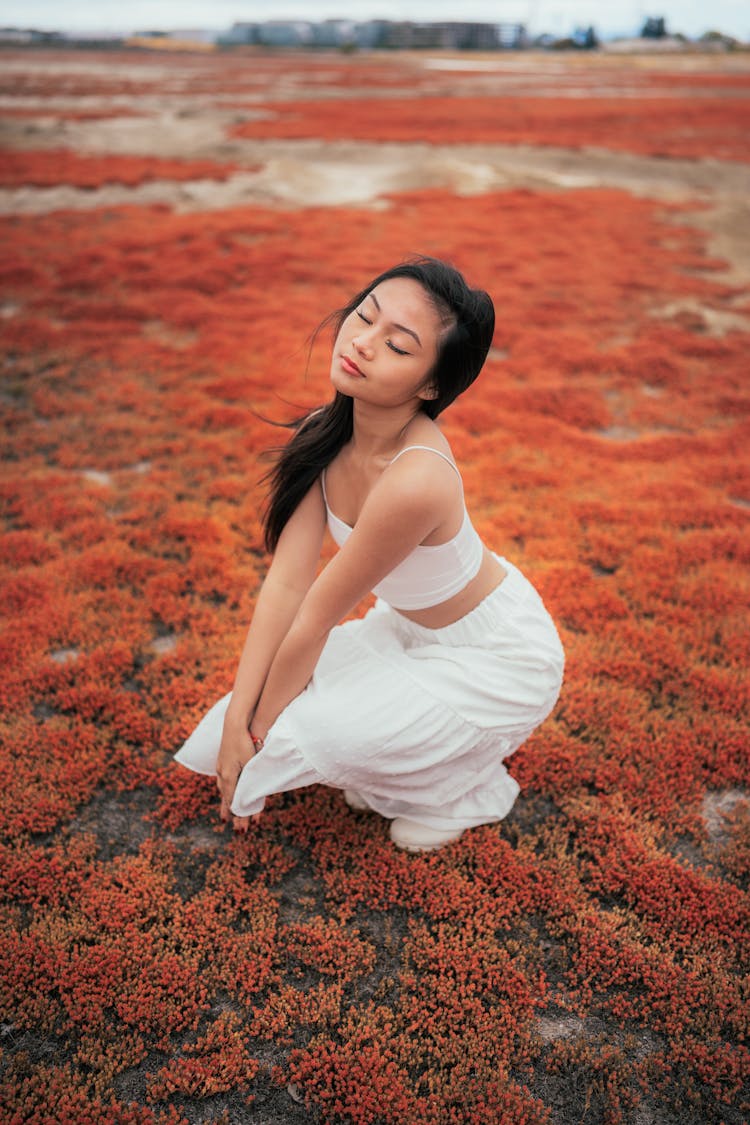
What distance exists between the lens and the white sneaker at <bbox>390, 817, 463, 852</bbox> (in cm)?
304

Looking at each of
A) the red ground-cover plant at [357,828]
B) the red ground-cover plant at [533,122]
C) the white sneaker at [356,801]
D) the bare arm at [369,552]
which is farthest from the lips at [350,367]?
the red ground-cover plant at [533,122]

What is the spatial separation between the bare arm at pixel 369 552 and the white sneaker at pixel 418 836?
89 centimetres

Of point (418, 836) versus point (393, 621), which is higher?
point (393, 621)

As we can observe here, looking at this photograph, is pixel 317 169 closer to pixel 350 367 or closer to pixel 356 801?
pixel 350 367

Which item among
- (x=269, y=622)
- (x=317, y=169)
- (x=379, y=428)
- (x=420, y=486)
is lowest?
(x=269, y=622)

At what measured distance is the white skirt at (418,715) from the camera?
2.68 metres

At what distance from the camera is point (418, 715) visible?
106 inches

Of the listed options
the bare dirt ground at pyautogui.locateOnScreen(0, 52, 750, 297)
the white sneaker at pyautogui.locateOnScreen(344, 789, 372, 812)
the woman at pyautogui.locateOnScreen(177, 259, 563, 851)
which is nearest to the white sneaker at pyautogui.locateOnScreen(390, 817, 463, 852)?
the woman at pyautogui.locateOnScreen(177, 259, 563, 851)

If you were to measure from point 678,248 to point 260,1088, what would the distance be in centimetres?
1431

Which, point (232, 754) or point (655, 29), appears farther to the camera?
point (655, 29)

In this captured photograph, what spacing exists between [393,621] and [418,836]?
3.03 ft

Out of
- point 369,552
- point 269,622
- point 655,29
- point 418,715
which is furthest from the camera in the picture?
point 655,29

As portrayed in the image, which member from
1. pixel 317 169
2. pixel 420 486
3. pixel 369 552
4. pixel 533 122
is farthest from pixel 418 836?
pixel 533 122

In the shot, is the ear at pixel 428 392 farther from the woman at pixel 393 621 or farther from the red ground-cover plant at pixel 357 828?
the red ground-cover plant at pixel 357 828
